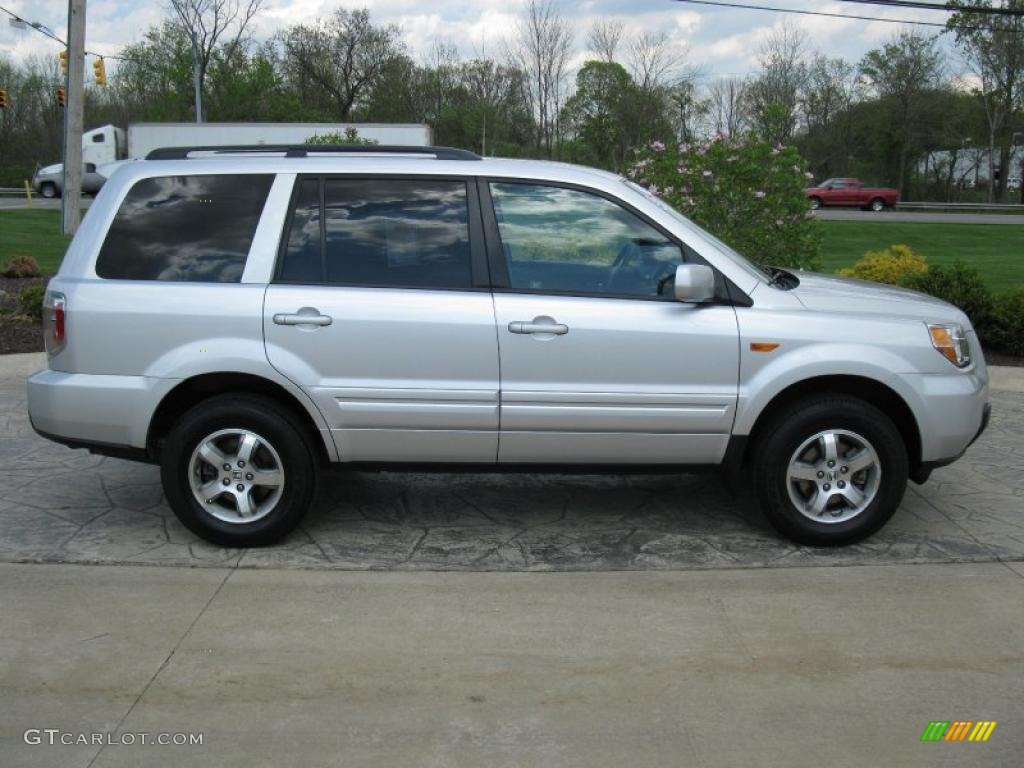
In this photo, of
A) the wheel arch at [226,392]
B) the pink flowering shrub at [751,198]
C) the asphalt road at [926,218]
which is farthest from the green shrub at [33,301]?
the asphalt road at [926,218]

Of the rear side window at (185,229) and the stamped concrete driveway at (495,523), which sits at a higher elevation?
the rear side window at (185,229)

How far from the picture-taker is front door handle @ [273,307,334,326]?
4.81 metres

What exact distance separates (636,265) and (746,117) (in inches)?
1677

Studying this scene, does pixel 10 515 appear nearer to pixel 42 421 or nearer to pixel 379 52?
pixel 42 421

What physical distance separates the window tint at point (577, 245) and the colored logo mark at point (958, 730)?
2295 millimetres

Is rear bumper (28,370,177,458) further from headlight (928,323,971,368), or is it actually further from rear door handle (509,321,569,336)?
headlight (928,323,971,368)

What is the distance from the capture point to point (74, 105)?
48.4 ft

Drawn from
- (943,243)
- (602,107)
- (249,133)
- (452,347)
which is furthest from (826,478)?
(602,107)

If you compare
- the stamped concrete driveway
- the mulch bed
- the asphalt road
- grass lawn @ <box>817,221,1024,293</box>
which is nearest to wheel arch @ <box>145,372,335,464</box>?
the stamped concrete driveway

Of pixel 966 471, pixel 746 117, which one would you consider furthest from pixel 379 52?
pixel 966 471

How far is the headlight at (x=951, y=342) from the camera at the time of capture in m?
5.01

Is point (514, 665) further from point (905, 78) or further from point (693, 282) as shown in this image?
point (905, 78)

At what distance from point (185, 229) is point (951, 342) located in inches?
150

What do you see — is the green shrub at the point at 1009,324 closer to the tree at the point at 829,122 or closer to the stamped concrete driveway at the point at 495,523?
the stamped concrete driveway at the point at 495,523
